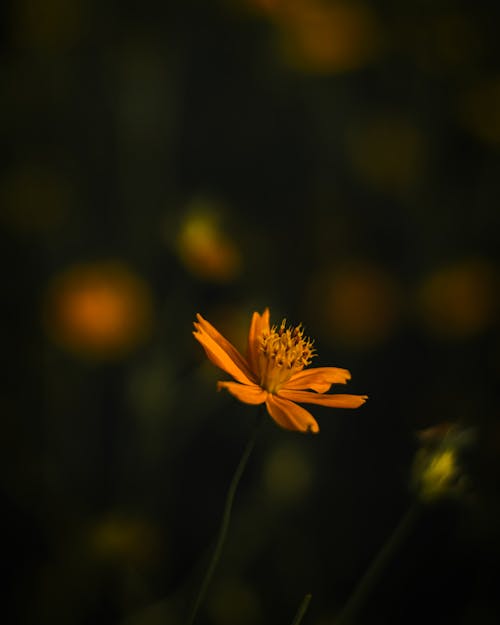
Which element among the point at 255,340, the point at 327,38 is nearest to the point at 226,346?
the point at 255,340

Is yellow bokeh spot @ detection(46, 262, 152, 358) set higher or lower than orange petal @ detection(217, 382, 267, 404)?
lower

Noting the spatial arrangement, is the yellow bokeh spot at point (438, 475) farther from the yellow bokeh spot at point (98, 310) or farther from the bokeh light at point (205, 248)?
the yellow bokeh spot at point (98, 310)

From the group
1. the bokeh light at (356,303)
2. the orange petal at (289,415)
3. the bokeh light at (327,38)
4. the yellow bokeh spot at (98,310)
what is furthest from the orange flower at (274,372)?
the bokeh light at (327,38)

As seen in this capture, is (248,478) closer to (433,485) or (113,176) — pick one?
(113,176)

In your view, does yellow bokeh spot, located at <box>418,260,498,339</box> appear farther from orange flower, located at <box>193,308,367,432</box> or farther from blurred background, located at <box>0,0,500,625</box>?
orange flower, located at <box>193,308,367,432</box>

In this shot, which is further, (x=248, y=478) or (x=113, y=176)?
(x=113, y=176)

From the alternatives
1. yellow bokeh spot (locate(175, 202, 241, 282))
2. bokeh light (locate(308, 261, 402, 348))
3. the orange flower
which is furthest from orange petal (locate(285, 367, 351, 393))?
bokeh light (locate(308, 261, 402, 348))

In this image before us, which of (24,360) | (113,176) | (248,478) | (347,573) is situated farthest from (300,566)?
(113,176)

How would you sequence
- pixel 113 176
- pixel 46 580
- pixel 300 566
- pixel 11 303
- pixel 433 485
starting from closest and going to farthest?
pixel 433 485 < pixel 46 580 < pixel 300 566 < pixel 11 303 < pixel 113 176
